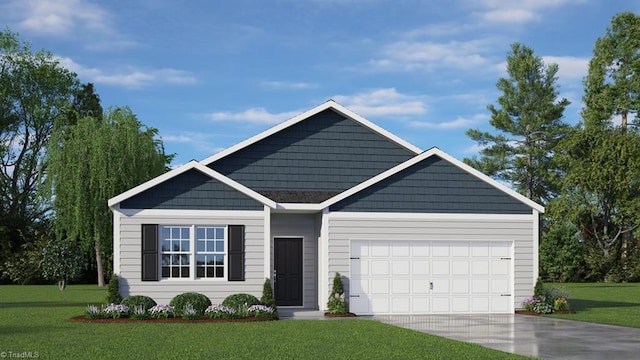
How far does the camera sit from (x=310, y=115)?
26.4m

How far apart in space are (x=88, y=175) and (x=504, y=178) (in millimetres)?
32848

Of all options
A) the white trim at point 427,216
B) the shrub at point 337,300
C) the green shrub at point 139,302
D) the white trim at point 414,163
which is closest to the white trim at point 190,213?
the white trim at point 414,163

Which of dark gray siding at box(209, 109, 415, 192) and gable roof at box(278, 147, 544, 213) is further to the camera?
dark gray siding at box(209, 109, 415, 192)

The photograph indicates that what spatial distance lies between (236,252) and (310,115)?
18.8 feet

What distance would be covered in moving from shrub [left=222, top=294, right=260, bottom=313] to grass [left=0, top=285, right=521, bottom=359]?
1407mm

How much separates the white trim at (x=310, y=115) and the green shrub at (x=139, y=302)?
5.21 metres

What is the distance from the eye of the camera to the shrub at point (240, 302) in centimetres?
2178

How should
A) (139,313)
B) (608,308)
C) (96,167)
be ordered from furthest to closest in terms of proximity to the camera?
(96,167), (608,308), (139,313)

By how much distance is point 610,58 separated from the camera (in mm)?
56594

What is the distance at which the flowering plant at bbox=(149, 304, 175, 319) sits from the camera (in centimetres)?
2125

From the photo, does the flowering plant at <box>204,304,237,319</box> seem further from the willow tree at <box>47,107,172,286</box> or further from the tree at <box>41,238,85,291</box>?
the tree at <box>41,238,85,291</box>

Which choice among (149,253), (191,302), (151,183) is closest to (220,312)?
(191,302)

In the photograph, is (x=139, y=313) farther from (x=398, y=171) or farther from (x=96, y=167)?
(x=96, y=167)

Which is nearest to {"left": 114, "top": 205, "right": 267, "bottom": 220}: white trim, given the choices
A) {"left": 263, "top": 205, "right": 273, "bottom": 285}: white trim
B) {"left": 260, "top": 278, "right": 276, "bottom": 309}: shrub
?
{"left": 263, "top": 205, "right": 273, "bottom": 285}: white trim
